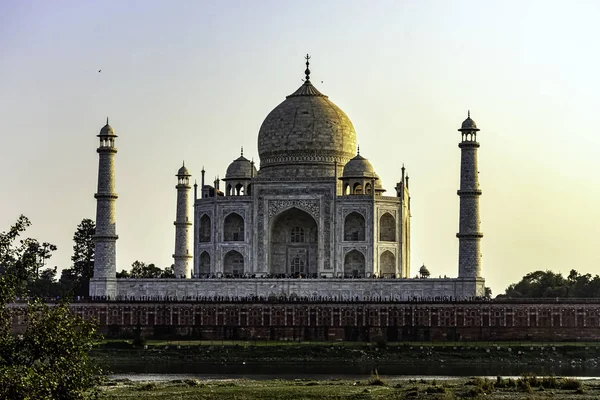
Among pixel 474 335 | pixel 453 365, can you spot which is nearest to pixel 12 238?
pixel 453 365

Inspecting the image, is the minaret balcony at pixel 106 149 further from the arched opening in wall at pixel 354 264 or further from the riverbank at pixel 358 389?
the riverbank at pixel 358 389

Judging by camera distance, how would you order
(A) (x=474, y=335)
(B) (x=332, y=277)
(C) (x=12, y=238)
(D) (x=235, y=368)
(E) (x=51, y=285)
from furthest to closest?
(E) (x=51, y=285), (B) (x=332, y=277), (A) (x=474, y=335), (D) (x=235, y=368), (C) (x=12, y=238)

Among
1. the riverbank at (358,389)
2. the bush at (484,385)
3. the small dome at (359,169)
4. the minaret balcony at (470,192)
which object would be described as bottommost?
the riverbank at (358,389)

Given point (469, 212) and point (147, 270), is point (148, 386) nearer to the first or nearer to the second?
point (469, 212)

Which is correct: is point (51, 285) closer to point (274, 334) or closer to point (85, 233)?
point (85, 233)

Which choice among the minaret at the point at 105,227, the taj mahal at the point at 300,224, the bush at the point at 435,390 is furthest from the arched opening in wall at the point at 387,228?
the bush at the point at 435,390

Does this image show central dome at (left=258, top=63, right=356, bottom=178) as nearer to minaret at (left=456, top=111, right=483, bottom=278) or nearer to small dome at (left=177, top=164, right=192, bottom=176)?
small dome at (left=177, top=164, right=192, bottom=176)
